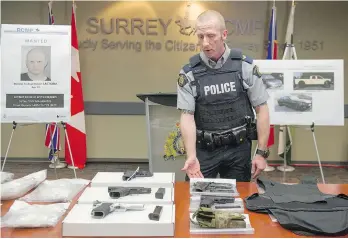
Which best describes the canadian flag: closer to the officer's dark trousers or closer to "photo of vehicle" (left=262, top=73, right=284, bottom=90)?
"photo of vehicle" (left=262, top=73, right=284, bottom=90)

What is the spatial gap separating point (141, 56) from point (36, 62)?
2.33 meters

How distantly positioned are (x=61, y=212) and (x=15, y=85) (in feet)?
6.88

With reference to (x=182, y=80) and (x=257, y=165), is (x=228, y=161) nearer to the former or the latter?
(x=257, y=165)

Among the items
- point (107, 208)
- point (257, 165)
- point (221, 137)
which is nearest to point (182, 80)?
point (221, 137)

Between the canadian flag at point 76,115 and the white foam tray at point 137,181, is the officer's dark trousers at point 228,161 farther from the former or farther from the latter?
the canadian flag at point 76,115

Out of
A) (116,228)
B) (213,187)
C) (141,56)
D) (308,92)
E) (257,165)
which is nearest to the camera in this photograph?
(116,228)

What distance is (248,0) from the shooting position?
17.3 ft

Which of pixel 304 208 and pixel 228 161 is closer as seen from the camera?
pixel 304 208

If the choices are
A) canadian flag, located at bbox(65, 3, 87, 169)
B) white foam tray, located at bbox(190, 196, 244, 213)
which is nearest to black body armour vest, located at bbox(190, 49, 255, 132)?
white foam tray, located at bbox(190, 196, 244, 213)

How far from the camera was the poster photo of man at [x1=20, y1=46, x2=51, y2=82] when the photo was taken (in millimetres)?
3217

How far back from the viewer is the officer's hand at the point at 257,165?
2164 millimetres

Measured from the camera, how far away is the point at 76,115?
4992 mm

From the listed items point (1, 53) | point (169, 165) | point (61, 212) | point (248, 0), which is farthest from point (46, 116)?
point (248, 0)

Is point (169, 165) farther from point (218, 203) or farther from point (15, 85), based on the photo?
point (218, 203)
